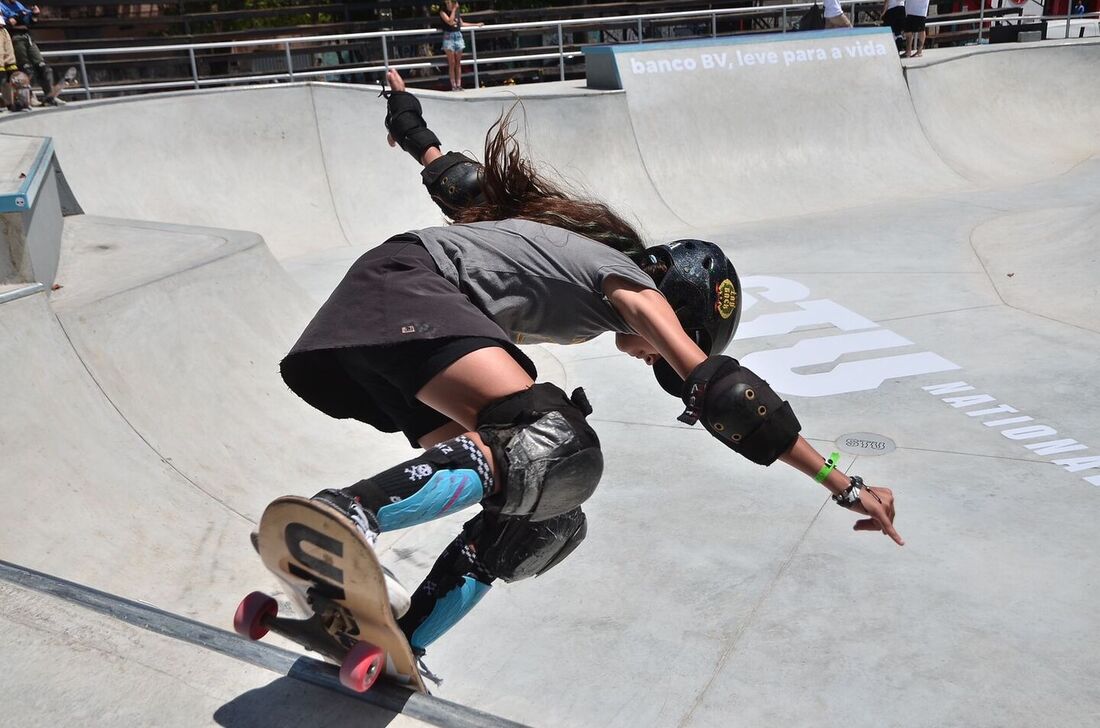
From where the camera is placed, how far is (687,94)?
527 inches

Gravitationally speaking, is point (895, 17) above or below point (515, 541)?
above

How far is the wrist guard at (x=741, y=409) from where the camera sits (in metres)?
2.27

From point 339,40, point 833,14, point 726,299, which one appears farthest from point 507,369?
point 833,14

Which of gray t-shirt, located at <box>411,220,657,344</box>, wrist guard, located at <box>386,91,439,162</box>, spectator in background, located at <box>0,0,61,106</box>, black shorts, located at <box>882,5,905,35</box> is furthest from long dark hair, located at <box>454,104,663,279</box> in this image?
black shorts, located at <box>882,5,905,35</box>

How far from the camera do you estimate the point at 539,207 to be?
9.11 feet

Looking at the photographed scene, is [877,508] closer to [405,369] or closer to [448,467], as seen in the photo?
[448,467]

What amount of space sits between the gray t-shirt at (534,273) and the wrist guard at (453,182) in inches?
39.3

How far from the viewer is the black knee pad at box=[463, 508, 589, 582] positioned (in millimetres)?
2531

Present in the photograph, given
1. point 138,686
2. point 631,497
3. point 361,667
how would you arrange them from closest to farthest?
point 361,667, point 138,686, point 631,497

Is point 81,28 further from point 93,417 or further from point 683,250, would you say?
point 683,250

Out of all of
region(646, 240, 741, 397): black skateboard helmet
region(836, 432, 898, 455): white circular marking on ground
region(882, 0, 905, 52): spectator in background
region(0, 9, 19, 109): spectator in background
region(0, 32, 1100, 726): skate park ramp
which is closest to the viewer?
region(646, 240, 741, 397): black skateboard helmet

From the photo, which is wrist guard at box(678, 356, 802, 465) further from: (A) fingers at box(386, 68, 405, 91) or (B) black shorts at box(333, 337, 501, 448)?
(A) fingers at box(386, 68, 405, 91)

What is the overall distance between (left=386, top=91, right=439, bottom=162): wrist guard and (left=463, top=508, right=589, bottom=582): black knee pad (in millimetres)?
2208

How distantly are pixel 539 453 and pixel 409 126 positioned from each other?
8.53 feet
